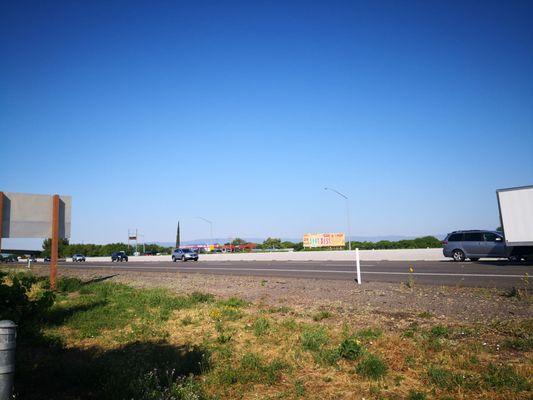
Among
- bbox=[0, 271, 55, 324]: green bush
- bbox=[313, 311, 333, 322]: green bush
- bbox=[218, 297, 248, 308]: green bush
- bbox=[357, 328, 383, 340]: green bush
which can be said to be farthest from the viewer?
bbox=[218, 297, 248, 308]: green bush

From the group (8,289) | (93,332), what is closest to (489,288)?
(93,332)

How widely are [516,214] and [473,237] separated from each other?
232 inches

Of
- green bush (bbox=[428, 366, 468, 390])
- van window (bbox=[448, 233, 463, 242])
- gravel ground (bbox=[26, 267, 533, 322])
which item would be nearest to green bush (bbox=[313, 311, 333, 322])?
gravel ground (bbox=[26, 267, 533, 322])

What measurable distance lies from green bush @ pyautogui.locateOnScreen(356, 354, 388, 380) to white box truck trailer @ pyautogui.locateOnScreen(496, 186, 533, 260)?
61.2 ft

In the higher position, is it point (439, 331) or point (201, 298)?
point (201, 298)

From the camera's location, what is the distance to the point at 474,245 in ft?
85.6

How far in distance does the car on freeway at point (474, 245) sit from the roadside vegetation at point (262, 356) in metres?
20.2

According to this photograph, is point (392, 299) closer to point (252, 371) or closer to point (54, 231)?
point (252, 371)

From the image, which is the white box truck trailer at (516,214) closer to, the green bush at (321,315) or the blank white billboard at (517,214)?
the blank white billboard at (517,214)

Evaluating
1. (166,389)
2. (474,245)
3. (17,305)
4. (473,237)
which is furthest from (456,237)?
(17,305)

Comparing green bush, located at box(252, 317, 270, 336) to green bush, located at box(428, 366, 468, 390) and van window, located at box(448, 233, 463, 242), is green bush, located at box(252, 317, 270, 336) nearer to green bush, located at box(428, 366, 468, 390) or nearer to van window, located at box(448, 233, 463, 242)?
green bush, located at box(428, 366, 468, 390)

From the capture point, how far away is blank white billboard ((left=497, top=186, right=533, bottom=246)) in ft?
65.9

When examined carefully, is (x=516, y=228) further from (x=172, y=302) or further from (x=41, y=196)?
(x=41, y=196)

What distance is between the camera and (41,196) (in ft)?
49.3
